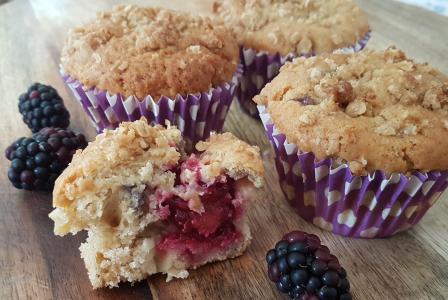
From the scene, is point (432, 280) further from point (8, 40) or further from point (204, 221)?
point (8, 40)

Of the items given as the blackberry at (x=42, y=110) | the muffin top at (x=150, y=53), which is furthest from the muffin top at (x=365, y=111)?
the blackberry at (x=42, y=110)

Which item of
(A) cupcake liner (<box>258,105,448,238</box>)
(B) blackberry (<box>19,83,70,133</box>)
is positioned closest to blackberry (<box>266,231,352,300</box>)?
(A) cupcake liner (<box>258,105,448,238</box>)

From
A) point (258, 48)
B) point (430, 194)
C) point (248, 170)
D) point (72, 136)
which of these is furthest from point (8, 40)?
point (430, 194)

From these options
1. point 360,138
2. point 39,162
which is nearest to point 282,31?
point 360,138

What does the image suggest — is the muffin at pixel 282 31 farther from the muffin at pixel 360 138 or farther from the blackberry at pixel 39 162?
the blackberry at pixel 39 162

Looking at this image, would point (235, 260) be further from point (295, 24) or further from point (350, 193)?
point (295, 24)
